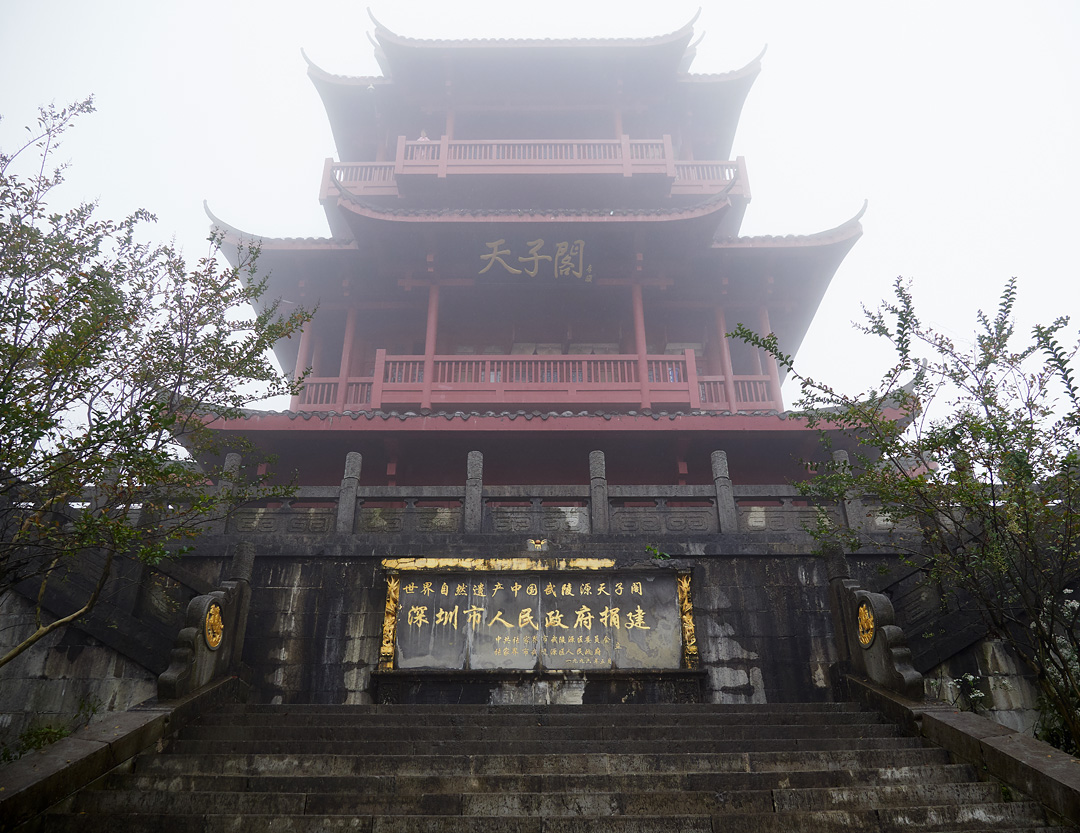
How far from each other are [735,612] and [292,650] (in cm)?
488

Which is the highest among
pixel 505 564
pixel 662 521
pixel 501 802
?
pixel 662 521

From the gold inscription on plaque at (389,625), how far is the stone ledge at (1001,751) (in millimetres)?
4849

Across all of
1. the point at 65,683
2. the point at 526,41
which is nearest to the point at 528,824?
the point at 65,683

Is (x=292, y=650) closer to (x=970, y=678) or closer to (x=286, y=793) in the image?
(x=286, y=793)

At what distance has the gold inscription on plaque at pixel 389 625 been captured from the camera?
25.5ft

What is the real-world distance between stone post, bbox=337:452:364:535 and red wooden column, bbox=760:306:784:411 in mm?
7551

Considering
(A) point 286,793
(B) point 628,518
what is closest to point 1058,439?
(B) point 628,518

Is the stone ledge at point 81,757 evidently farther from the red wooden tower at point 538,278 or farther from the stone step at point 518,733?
the red wooden tower at point 538,278

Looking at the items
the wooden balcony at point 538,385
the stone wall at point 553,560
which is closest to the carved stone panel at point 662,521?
the stone wall at point 553,560

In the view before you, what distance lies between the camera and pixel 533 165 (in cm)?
1571

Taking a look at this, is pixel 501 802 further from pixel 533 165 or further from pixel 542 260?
pixel 533 165

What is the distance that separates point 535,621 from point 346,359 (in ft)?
24.8

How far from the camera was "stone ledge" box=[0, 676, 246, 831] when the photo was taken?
449 cm

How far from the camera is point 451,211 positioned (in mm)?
13711
